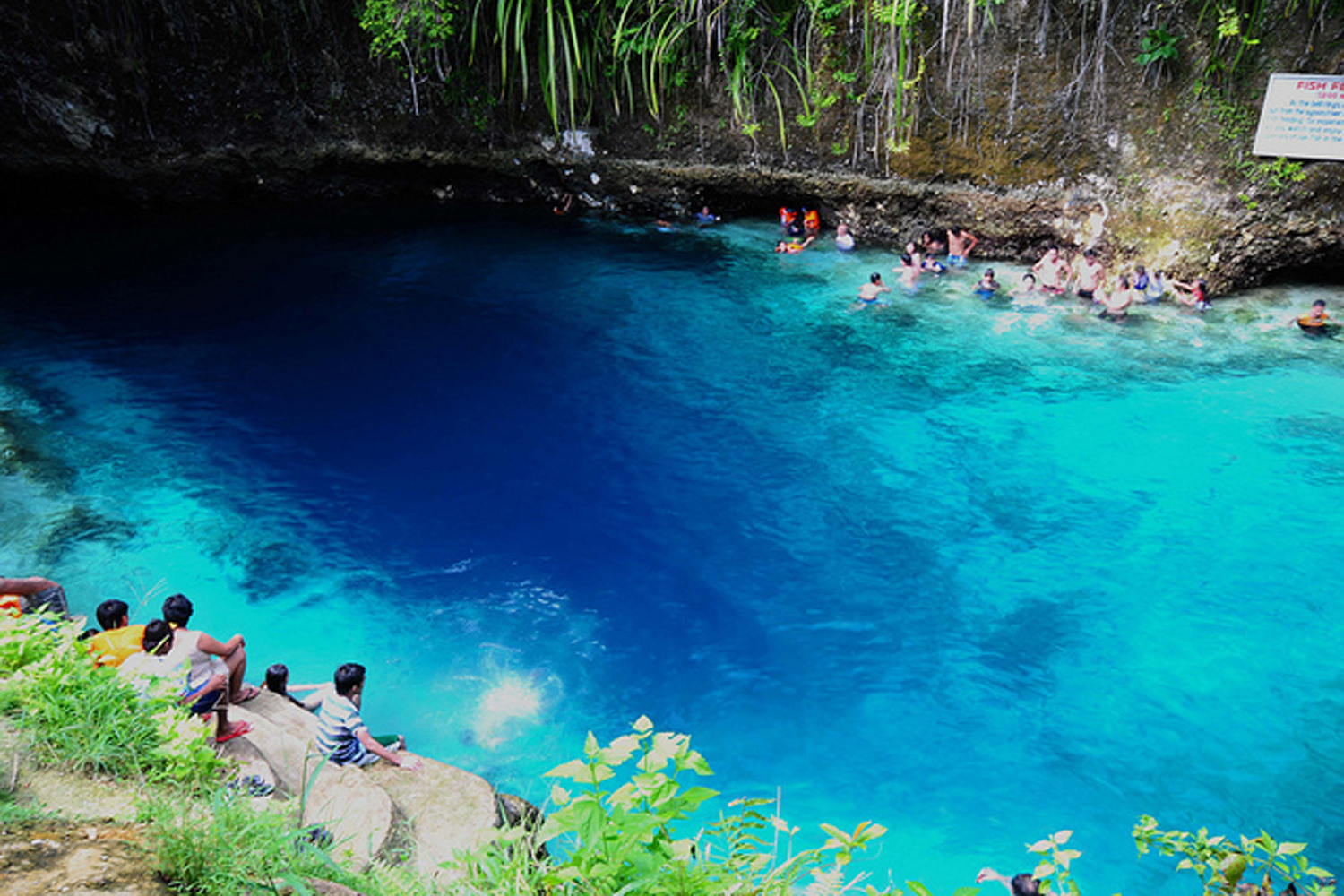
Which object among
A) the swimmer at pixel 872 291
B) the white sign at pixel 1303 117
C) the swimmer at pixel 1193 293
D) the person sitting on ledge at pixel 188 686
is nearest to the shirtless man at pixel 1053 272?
the swimmer at pixel 1193 293

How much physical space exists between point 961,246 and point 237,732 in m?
11.3

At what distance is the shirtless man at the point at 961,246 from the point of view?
1232 cm

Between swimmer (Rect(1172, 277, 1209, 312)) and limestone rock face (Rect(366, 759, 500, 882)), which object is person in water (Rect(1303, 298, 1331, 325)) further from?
limestone rock face (Rect(366, 759, 500, 882))

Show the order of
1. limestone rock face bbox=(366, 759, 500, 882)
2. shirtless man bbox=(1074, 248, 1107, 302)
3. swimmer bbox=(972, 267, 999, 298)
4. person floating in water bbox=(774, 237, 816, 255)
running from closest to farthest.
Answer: limestone rock face bbox=(366, 759, 500, 882), shirtless man bbox=(1074, 248, 1107, 302), swimmer bbox=(972, 267, 999, 298), person floating in water bbox=(774, 237, 816, 255)

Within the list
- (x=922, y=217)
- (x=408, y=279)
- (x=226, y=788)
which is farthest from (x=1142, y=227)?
(x=226, y=788)

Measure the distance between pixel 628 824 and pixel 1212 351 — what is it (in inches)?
405

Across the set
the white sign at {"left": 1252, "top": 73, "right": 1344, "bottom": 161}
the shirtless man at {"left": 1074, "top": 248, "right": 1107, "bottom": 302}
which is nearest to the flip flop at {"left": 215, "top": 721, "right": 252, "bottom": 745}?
the shirtless man at {"left": 1074, "top": 248, "right": 1107, "bottom": 302}

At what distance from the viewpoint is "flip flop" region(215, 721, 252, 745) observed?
4375 millimetres

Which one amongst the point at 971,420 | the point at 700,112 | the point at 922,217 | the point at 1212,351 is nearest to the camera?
the point at 971,420

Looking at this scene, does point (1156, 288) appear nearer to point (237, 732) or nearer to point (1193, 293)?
point (1193, 293)

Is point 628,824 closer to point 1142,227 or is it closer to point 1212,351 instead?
point 1212,351

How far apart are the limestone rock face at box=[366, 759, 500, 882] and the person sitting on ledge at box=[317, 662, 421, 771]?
69 mm

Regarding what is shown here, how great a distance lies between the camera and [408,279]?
12.8 meters

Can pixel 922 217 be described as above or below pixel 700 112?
below
